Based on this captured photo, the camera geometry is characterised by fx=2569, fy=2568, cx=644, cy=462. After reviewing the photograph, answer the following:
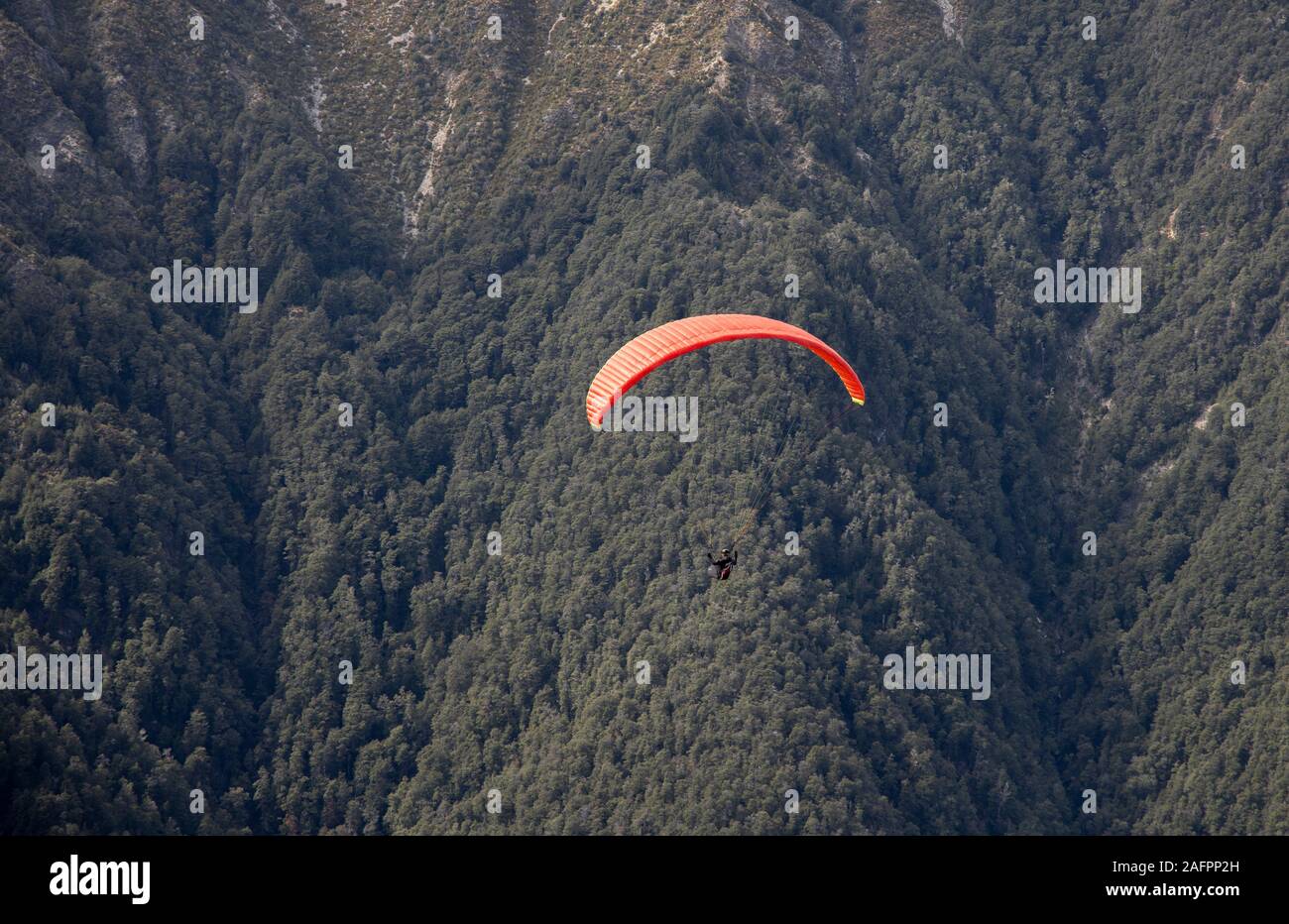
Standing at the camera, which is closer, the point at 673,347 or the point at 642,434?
the point at 673,347

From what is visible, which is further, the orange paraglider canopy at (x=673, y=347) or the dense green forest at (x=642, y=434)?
the dense green forest at (x=642, y=434)

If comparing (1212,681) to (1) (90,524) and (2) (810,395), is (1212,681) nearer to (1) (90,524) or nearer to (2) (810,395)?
(2) (810,395)

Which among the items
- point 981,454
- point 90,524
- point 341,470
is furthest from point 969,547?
point 90,524

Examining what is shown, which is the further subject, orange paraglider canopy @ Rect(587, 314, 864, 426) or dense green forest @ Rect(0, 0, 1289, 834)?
dense green forest @ Rect(0, 0, 1289, 834)
